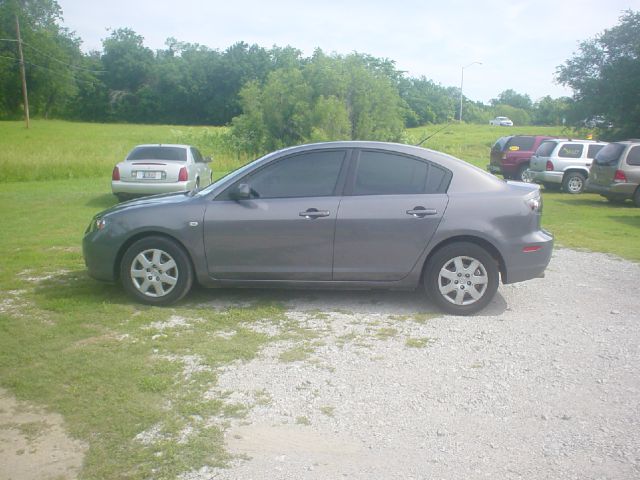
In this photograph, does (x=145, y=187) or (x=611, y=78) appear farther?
(x=611, y=78)

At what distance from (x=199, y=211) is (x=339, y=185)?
1431 millimetres

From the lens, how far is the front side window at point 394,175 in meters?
5.92

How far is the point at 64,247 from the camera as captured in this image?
8.97 metres

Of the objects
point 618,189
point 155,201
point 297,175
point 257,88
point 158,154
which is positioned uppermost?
point 257,88

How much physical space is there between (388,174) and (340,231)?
0.78 meters

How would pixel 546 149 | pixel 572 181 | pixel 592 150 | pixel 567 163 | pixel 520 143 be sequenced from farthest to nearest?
pixel 520 143 < pixel 546 149 < pixel 592 150 < pixel 572 181 < pixel 567 163

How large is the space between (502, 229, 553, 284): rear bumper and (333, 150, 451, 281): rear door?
0.84 meters

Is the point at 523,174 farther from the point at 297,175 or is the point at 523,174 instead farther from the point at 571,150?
the point at 297,175

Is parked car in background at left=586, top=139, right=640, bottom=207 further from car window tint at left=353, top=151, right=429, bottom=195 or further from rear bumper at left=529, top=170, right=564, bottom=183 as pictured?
car window tint at left=353, top=151, right=429, bottom=195

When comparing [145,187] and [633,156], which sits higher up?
[633,156]

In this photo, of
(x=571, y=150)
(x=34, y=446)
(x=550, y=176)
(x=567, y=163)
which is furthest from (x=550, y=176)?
(x=34, y=446)

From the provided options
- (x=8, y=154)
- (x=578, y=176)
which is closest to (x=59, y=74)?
(x=8, y=154)

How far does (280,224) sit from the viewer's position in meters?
5.83

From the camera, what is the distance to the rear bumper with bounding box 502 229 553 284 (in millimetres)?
5836
